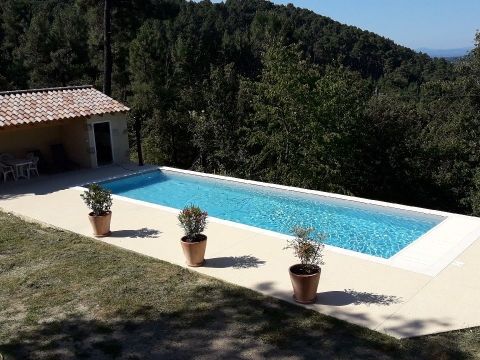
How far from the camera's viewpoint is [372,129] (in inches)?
749

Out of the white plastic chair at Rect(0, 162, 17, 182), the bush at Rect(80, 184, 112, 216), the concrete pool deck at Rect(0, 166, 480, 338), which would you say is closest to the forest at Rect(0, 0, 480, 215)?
the white plastic chair at Rect(0, 162, 17, 182)

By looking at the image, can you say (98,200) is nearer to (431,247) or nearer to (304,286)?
(304,286)

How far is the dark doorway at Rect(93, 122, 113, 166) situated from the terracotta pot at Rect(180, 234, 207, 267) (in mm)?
10330

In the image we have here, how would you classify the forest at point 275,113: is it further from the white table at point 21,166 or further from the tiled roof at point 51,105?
the white table at point 21,166

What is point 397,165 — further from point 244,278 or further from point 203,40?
point 203,40

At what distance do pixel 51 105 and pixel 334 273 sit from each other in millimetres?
12325

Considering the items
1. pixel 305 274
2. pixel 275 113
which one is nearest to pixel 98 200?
pixel 305 274

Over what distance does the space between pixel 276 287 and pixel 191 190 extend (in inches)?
328

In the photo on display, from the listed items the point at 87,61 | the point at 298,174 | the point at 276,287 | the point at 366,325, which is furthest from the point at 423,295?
the point at 87,61

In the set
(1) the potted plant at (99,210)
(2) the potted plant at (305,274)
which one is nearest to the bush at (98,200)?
(1) the potted plant at (99,210)

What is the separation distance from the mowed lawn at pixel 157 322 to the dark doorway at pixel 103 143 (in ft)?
30.9

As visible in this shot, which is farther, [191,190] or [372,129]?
[372,129]

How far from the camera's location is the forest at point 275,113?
1800 cm

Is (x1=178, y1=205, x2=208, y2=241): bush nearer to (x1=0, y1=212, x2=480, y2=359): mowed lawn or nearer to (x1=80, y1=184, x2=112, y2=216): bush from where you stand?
(x1=0, y1=212, x2=480, y2=359): mowed lawn
